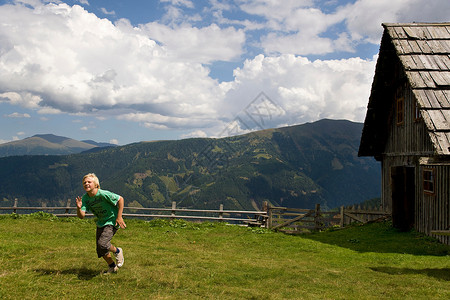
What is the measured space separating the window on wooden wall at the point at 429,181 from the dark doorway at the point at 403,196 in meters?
1.20

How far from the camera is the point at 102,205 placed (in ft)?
26.7

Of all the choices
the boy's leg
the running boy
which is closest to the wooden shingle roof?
the running boy

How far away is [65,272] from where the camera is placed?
319 inches

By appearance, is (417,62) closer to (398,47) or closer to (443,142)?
(398,47)

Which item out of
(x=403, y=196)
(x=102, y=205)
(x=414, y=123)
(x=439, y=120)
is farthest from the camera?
(x=403, y=196)

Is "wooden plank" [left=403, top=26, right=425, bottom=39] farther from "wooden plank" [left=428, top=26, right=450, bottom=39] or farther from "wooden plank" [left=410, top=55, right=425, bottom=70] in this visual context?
"wooden plank" [left=410, top=55, right=425, bottom=70]

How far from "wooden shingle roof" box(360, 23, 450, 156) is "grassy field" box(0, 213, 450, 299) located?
445cm

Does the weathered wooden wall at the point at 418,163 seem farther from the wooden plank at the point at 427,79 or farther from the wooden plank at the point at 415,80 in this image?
the wooden plank at the point at 415,80

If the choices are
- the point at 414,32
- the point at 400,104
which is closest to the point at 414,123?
the point at 400,104

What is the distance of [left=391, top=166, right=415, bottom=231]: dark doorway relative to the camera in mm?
16906

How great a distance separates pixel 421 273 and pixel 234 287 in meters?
5.52

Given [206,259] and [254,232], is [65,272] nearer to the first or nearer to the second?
[206,259]

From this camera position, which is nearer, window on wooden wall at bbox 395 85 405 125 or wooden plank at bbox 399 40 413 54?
wooden plank at bbox 399 40 413 54

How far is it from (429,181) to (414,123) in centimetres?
285
